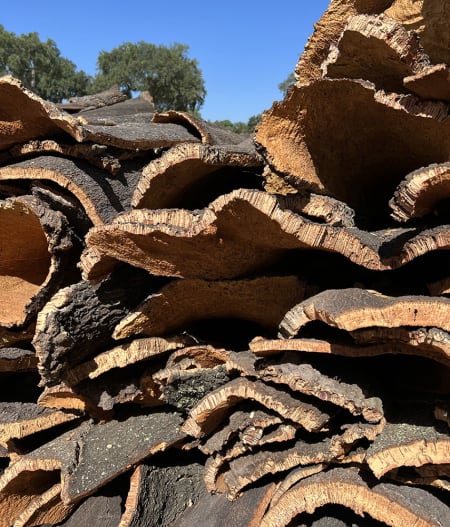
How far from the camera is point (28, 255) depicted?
213 cm

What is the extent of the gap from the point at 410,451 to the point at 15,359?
170 cm

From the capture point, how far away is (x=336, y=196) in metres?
1.56

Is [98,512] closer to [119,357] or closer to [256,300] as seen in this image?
[119,357]

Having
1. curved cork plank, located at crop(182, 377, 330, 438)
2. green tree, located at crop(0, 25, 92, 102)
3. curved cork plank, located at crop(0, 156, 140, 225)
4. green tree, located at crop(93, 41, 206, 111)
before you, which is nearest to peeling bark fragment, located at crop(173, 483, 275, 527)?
curved cork plank, located at crop(182, 377, 330, 438)

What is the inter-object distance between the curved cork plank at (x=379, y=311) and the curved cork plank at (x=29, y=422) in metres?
1.39

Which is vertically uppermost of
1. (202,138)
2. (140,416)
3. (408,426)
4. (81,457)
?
(202,138)

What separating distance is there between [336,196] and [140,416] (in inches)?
48.0

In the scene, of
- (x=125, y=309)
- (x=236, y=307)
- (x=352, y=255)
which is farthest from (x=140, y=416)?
(x=352, y=255)

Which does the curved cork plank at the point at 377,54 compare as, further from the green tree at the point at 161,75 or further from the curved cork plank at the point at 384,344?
the green tree at the point at 161,75

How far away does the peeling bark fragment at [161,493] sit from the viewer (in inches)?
68.2

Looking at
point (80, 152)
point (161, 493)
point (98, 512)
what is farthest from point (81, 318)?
point (98, 512)

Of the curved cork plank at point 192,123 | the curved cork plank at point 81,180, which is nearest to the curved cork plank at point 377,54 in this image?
the curved cork plank at point 192,123

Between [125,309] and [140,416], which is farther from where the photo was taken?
[140,416]

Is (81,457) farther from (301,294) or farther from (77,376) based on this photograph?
(301,294)
